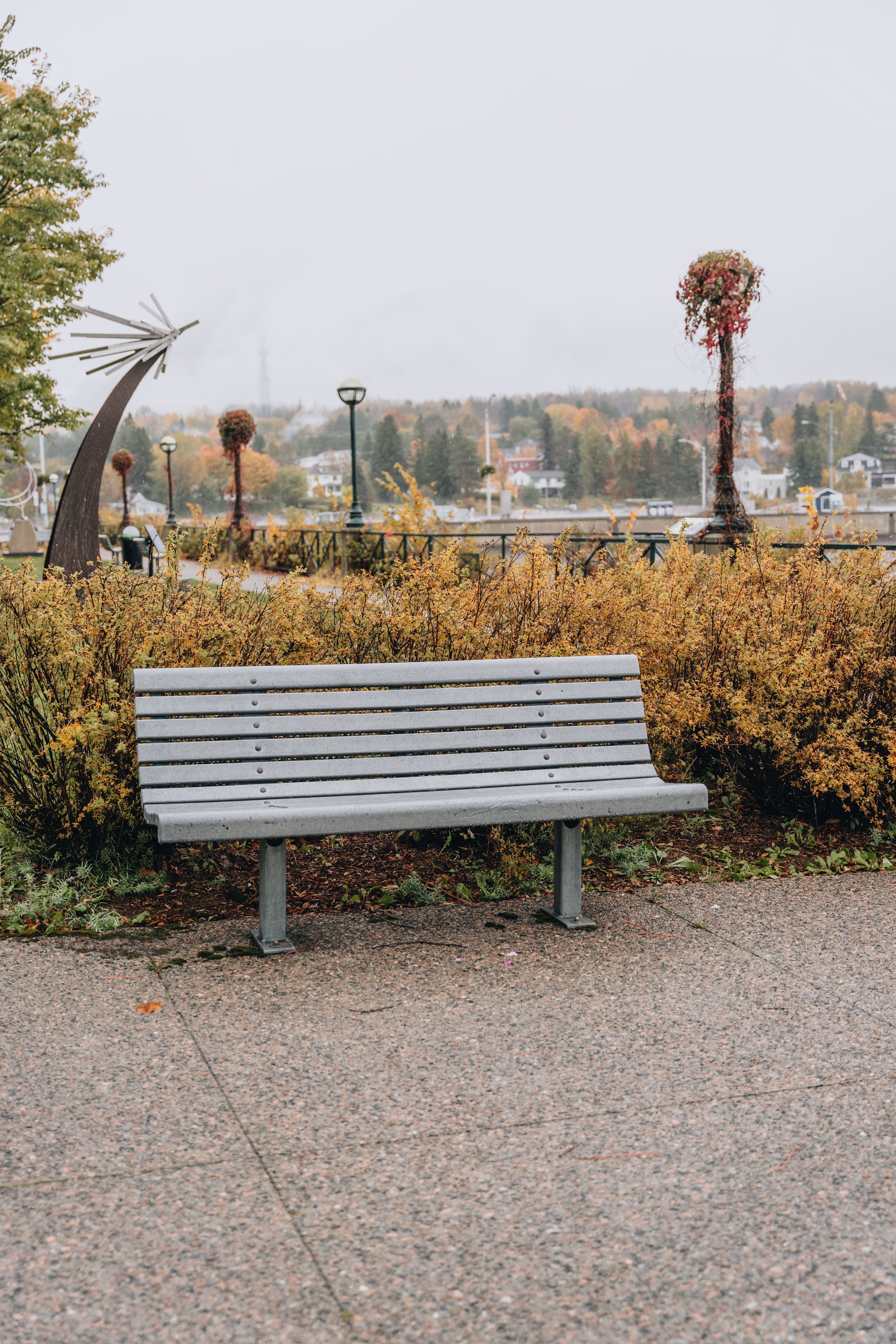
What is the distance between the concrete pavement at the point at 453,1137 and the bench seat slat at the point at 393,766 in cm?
54

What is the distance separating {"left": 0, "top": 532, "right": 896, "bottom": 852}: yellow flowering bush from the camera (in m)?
4.21

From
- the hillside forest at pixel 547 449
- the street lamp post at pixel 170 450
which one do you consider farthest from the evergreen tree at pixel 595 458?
the street lamp post at pixel 170 450

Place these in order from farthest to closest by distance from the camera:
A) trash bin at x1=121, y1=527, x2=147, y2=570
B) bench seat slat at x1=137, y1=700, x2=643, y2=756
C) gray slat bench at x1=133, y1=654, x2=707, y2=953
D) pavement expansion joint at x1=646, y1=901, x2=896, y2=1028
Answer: trash bin at x1=121, y1=527, x2=147, y2=570, bench seat slat at x1=137, y1=700, x2=643, y2=756, gray slat bench at x1=133, y1=654, x2=707, y2=953, pavement expansion joint at x1=646, y1=901, x2=896, y2=1028

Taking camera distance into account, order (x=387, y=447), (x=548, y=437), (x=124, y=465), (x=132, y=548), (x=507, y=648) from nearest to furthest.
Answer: (x=507, y=648) → (x=132, y=548) → (x=124, y=465) → (x=387, y=447) → (x=548, y=437)

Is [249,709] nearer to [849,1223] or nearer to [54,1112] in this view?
[54,1112]

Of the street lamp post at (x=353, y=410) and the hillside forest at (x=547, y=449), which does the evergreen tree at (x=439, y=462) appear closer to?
the hillside forest at (x=547, y=449)

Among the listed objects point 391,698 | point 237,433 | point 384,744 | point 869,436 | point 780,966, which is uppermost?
point 869,436

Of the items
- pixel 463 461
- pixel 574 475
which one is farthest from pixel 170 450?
pixel 574 475

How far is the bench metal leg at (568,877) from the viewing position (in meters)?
3.96

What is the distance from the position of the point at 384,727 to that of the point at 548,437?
113 m

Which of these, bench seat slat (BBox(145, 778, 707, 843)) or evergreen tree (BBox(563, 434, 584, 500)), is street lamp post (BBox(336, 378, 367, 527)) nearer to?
bench seat slat (BBox(145, 778, 707, 843))

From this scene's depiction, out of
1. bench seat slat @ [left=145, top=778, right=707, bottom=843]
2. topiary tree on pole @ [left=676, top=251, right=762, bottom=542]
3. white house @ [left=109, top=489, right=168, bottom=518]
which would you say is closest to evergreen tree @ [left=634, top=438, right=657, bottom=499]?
white house @ [left=109, top=489, right=168, bottom=518]

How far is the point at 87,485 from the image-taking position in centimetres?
1036

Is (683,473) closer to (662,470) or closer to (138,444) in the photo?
(662,470)
